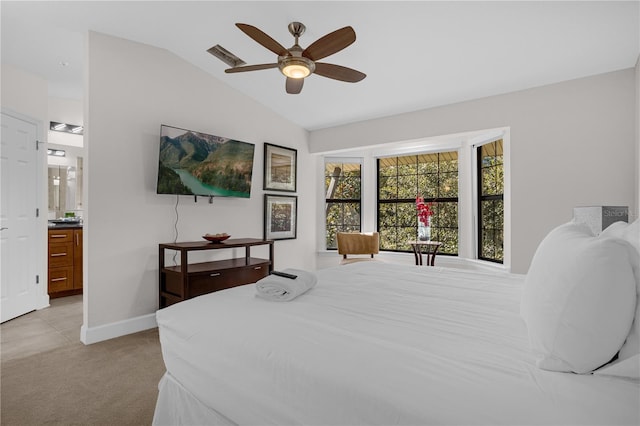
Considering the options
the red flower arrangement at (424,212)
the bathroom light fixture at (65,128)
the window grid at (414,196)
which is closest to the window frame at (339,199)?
the window grid at (414,196)

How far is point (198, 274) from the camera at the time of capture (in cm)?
319

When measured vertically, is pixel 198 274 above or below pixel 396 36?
below

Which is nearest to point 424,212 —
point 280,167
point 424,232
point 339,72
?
point 424,232

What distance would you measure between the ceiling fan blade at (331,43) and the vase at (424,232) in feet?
9.72

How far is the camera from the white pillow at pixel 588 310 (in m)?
0.86

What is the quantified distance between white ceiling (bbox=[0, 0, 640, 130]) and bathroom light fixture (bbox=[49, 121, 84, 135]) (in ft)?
3.52

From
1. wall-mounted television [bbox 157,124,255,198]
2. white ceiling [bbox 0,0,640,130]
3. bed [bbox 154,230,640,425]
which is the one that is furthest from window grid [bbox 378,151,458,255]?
bed [bbox 154,230,640,425]

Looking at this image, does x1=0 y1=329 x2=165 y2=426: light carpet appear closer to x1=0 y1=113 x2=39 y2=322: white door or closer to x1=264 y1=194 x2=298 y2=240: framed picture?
x1=0 y1=113 x2=39 y2=322: white door

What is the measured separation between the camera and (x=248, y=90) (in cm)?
426

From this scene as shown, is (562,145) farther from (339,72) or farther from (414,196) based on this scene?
(339,72)

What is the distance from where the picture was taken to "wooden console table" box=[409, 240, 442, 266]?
14.3ft

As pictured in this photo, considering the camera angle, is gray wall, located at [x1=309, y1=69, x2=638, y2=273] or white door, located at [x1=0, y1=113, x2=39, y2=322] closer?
gray wall, located at [x1=309, y1=69, x2=638, y2=273]

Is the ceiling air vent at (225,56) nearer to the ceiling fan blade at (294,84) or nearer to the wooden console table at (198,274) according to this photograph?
the ceiling fan blade at (294,84)

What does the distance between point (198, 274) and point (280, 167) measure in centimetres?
213
